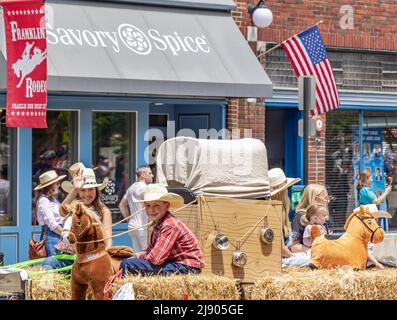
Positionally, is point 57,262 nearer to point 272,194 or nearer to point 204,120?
point 272,194

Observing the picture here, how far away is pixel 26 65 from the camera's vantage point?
11.0 metres

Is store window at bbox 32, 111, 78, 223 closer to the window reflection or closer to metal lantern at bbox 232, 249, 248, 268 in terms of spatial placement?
the window reflection

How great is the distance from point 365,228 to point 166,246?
2156 millimetres

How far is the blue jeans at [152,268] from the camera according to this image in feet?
29.4

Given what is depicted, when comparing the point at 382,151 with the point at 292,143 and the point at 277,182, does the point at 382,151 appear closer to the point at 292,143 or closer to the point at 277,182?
the point at 292,143

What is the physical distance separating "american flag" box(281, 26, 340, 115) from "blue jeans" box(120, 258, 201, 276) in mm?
7473

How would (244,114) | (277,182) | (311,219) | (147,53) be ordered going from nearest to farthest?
(277,182)
(311,219)
(147,53)
(244,114)

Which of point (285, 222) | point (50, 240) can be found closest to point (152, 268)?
point (285, 222)

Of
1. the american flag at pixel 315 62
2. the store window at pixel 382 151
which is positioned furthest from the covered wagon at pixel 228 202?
the store window at pixel 382 151

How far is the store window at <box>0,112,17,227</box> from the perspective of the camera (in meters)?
14.6

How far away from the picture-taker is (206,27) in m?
16.4

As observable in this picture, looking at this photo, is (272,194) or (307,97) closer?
(272,194)

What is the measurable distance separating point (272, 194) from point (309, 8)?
7853 mm
